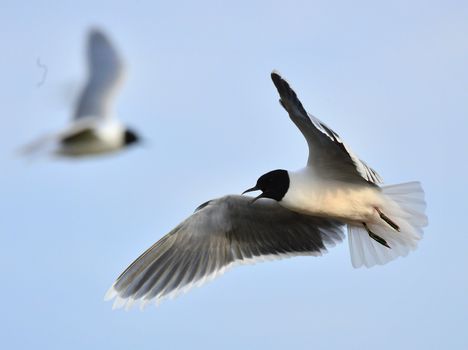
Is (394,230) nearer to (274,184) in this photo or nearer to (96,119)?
(274,184)

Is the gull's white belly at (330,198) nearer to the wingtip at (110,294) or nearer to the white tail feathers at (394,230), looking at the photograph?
the white tail feathers at (394,230)

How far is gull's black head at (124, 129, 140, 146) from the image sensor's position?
84.3 inches

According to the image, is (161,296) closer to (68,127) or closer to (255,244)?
(255,244)

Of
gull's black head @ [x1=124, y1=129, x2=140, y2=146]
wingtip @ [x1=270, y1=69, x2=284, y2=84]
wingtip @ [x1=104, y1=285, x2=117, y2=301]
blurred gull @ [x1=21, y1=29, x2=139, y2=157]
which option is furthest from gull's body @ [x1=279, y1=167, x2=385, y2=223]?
gull's black head @ [x1=124, y1=129, x2=140, y2=146]

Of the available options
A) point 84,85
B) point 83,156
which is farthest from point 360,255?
point 83,156

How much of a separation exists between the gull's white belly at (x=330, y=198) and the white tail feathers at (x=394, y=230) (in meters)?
0.14

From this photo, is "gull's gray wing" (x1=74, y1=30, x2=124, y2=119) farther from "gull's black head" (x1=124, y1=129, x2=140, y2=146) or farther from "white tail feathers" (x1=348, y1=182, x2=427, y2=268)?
"white tail feathers" (x1=348, y1=182, x2=427, y2=268)

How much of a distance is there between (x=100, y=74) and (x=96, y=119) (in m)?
0.36

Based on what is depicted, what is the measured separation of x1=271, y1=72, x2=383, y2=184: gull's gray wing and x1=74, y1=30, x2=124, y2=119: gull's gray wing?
2.27 meters

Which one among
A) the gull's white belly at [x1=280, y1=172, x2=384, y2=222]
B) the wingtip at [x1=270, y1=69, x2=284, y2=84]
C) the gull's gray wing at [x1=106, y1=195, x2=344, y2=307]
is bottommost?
the gull's white belly at [x1=280, y1=172, x2=384, y2=222]

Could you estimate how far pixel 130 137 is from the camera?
2170 mm

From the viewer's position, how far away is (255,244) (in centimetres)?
637

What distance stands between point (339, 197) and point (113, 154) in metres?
3.69

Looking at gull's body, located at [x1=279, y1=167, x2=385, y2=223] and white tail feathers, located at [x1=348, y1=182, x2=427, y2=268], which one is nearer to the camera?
gull's body, located at [x1=279, y1=167, x2=385, y2=223]
